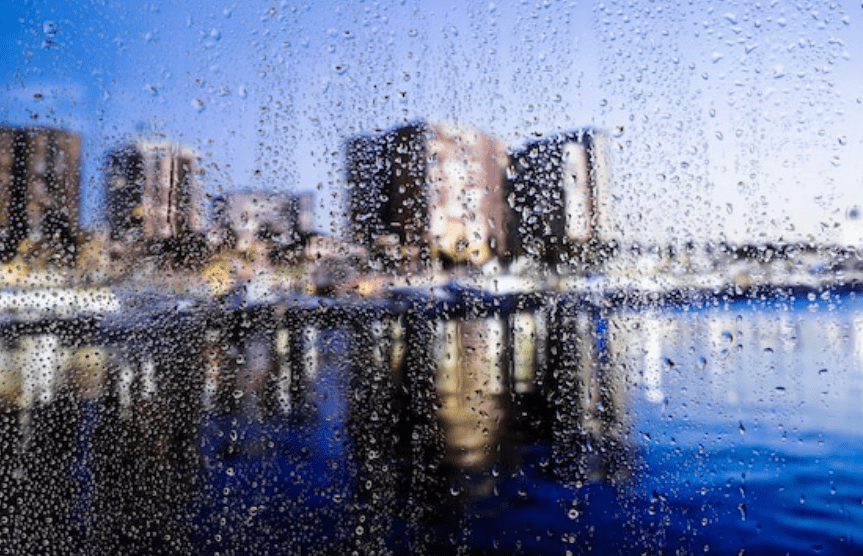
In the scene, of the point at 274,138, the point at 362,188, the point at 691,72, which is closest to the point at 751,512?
the point at 691,72

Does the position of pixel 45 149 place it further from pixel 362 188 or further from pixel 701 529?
pixel 701 529

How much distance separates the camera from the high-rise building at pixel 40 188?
1.49 meters

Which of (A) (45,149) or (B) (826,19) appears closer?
(B) (826,19)

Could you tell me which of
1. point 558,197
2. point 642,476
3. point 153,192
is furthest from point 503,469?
point 153,192

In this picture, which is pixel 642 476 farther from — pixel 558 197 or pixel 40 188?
pixel 40 188

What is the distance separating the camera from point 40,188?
59.5 inches

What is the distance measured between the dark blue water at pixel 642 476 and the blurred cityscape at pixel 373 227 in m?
0.14

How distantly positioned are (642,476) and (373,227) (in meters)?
0.95

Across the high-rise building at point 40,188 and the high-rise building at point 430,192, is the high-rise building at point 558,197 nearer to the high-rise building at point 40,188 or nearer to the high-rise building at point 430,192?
the high-rise building at point 430,192

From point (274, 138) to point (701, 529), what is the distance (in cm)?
135

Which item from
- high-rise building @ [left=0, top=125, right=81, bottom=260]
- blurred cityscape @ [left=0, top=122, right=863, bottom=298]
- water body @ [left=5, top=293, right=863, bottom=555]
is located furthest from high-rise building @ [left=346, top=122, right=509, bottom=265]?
high-rise building @ [left=0, top=125, right=81, bottom=260]

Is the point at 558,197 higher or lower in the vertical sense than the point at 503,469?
higher

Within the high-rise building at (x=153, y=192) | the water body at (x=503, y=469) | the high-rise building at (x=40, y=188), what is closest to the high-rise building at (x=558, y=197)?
the water body at (x=503, y=469)

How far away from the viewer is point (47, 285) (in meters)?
1.49
